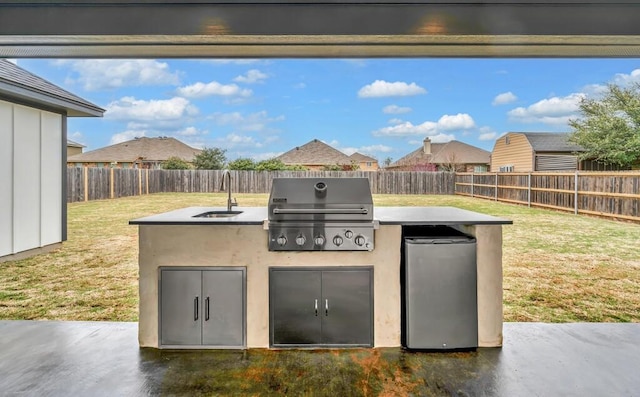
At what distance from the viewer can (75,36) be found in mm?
2174

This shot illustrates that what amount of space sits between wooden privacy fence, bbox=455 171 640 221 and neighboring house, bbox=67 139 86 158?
5543 mm

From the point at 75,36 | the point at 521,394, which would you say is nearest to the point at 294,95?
the point at 75,36

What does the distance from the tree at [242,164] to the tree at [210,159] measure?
0.27 feet

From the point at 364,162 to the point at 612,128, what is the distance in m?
4.88

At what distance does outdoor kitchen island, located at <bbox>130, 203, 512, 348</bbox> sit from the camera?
7.24 ft

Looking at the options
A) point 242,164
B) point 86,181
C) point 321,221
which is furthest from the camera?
point 86,181

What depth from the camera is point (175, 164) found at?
12.8ft

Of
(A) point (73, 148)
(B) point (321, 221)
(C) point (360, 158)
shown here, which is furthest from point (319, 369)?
(A) point (73, 148)

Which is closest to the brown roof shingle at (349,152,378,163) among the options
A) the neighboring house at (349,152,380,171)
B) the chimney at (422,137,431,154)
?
the neighboring house at (349,152,380,171)

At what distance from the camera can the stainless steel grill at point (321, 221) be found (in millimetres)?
2160

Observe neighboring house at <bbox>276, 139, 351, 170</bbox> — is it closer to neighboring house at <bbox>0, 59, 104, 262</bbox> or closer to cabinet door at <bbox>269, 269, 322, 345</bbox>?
cabinet door at <bbox>269, 269, 322, 345</bbox>

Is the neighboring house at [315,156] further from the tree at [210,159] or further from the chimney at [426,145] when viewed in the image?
the chimney at [426,145]

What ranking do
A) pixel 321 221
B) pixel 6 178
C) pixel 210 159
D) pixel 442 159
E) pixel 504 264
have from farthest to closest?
1. pixel 442 159
2. pixel 504 264
3. pixel 6 178
4. pixel 210 159
5. pixel 321 221
